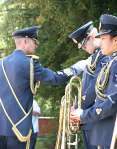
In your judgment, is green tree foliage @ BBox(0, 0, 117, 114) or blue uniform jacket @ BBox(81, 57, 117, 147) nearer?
blue uniform jacket @ BBox(81, 57, 117, 147)

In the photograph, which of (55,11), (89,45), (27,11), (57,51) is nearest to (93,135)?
(89,45)

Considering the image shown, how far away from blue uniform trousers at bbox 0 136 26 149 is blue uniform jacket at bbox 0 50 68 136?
7 cm

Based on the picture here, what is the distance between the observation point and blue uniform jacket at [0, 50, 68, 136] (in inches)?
270

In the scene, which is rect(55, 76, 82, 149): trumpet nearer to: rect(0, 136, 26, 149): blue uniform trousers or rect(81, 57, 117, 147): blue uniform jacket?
rect(0, 136, 26, 149): blue uniform trousers

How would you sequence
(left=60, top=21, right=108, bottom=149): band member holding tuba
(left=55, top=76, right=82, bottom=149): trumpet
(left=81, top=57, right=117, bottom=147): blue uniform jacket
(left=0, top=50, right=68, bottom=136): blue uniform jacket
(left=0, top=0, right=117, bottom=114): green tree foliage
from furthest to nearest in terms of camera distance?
1. (left=0, top=0, right=117, bottom=114): green tree foliage
2. (left=0, top=50, right=68, bottom=136): blue uniform jacket
3. (left=55, top=76, right=82, bottom=149): trumpet
4. (left=60, top=21, right=108, bottom=149): band member holding tuba
5. (left=81, top=57, right=117, bottom=147): blue uniform jacket

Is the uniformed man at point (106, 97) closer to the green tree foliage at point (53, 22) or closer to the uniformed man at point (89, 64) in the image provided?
the uniformed man at point (89, 64)

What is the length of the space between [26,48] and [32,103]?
A: 0.63 m

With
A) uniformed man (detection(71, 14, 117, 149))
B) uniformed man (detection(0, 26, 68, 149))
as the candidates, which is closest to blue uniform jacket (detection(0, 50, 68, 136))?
uniformed man (detection(0, 26, 68, 149))

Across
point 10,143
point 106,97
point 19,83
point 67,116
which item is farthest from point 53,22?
point 106,97

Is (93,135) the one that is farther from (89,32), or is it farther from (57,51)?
(57,51)

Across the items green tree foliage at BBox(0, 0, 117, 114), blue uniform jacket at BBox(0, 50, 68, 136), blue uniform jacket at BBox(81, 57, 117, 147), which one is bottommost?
green tree foliage at BBox(0, 0, 117, 114)

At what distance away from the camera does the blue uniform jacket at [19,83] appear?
22.5 ft

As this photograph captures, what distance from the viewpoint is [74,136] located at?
7312 mm

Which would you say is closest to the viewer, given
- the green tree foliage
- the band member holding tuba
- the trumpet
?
the band member holding tuba
